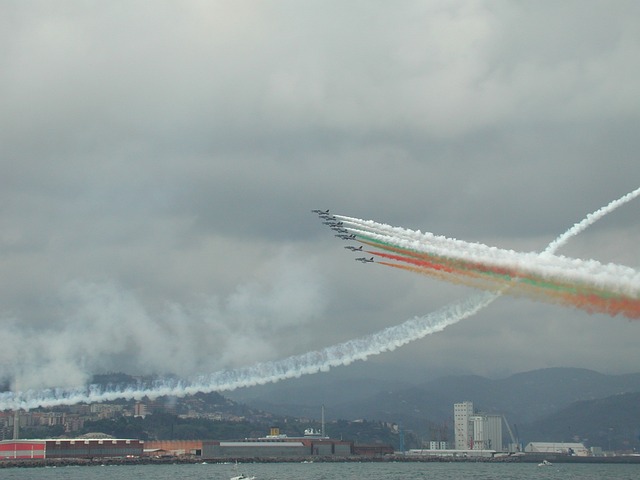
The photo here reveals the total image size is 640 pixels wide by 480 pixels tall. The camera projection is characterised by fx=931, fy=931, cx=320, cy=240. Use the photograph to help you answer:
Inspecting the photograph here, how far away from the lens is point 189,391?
117000 millimetres

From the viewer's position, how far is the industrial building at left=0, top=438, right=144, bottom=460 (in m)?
170

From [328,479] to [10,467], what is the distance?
205 ft

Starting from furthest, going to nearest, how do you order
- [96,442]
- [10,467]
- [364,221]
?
1. [96,442]
2. [10,467]
3. [364,221]

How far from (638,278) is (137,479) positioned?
7906cm

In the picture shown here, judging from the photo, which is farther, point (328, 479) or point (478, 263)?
point (328, 479)

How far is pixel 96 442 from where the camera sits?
185500 mm

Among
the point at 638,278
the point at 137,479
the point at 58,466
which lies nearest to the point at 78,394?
the point at 137,479

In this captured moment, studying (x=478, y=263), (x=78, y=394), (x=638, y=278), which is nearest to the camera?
(x=638, y=278)

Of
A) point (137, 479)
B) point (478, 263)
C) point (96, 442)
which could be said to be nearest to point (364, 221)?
point (478, 263)

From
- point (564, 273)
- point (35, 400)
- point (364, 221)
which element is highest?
point (364, 221)

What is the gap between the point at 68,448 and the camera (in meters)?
178

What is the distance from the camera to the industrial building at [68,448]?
557ft

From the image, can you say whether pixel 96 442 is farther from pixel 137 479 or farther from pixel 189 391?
pixel 189 391

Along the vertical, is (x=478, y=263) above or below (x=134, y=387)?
above
